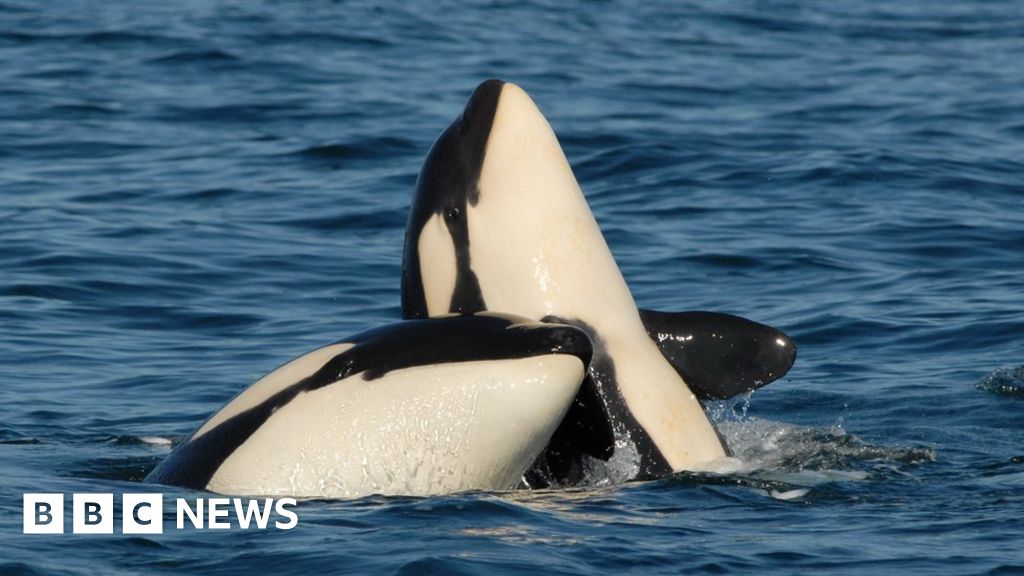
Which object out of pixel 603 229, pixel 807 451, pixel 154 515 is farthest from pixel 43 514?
pixel 603 229

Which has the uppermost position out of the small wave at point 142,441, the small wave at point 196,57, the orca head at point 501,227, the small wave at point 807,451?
the orca head at point 501,227

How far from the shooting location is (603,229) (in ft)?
63.8

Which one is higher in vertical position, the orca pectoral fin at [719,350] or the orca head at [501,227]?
the orca head at [501,227]

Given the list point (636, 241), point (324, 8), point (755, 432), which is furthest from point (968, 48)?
point (755, 432)

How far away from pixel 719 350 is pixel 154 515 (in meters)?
3.09

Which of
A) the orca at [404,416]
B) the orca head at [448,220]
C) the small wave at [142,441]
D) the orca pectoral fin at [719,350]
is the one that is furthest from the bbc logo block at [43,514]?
the orca pectoral fin at [719,350]

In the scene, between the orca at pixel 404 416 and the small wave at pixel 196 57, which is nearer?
the orca at pixel 404 416

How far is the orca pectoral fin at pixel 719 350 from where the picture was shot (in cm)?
1027

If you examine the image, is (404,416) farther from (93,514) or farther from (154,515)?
(93,514)

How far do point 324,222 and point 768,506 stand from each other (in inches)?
427

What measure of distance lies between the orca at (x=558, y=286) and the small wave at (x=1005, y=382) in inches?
138

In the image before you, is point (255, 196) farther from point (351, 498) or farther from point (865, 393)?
point (351, 498)

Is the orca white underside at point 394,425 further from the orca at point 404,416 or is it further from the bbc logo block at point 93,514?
the bbc logo block at point 93,514

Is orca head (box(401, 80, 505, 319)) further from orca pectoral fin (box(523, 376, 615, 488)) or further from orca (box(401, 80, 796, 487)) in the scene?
orca pectoral fin (box(523, 376, 615, 488))
